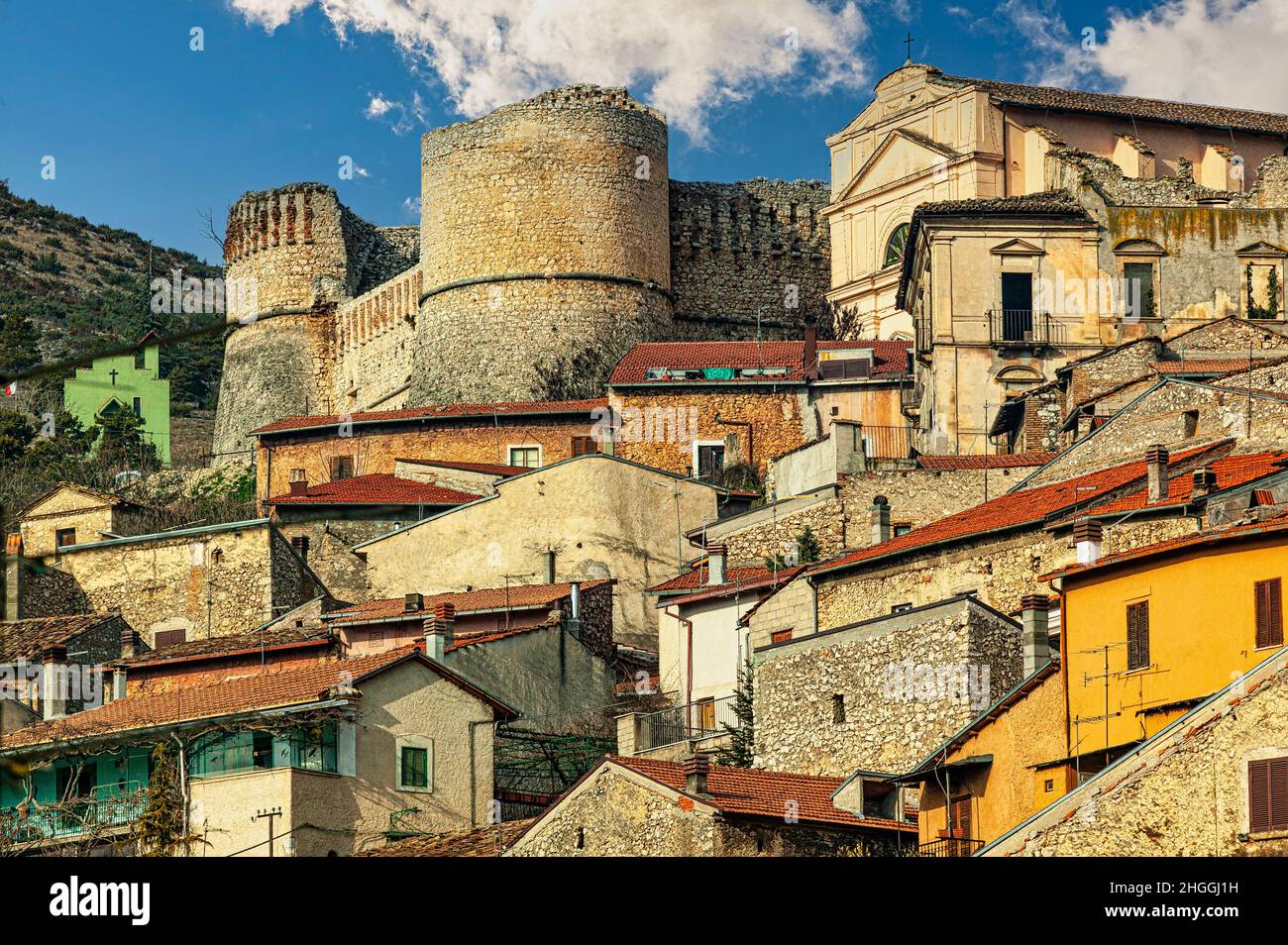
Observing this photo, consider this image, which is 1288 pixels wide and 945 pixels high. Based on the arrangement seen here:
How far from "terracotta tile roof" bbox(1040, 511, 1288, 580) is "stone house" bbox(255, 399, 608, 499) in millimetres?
27610

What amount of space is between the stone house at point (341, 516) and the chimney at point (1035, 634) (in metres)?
21.1

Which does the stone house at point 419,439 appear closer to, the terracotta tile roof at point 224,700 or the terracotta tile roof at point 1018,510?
the terracotta tile roof at point 1018,510

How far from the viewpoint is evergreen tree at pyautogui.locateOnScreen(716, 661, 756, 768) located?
3123 centimetres

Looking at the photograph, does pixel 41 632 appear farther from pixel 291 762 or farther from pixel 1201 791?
pixel 1201 791

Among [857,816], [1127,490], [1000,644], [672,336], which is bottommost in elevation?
[857,816]

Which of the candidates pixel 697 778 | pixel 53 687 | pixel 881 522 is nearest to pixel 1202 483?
pixel 697 778

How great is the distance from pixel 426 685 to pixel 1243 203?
25.5m

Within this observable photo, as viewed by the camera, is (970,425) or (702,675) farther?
(970,425)

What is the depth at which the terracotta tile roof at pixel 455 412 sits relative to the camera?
54.2m

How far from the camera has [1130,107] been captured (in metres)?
60.8

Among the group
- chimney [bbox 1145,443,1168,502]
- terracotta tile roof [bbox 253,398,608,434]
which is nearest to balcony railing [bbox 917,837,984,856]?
chimney [bbox 1145,443,1168,502]

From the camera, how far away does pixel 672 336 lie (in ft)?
217
